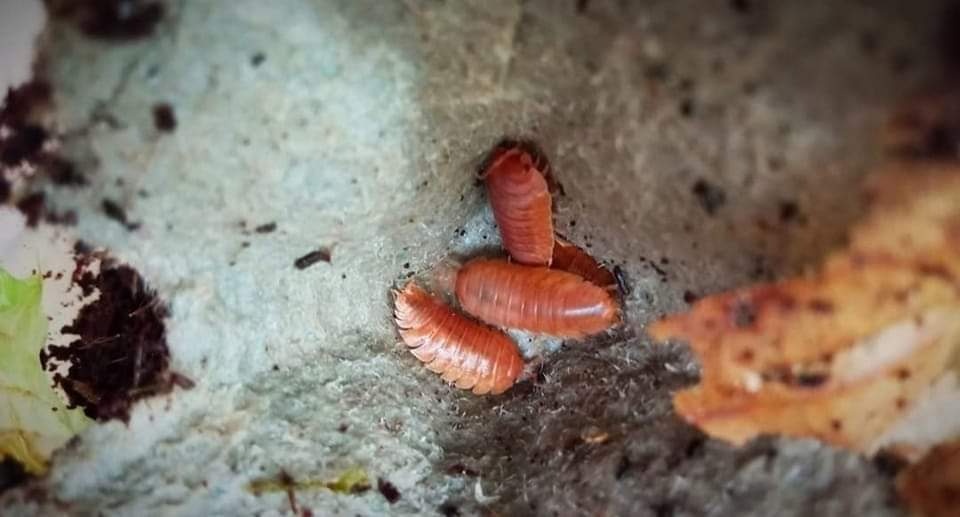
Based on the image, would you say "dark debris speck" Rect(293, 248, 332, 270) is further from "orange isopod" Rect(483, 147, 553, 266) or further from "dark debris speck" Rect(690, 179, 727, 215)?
"dark debris speck" Rect(690, 179, 727, 215)

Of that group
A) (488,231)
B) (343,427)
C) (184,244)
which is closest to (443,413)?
(343,427)

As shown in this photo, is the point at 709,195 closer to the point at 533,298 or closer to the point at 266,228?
the point at 533,298

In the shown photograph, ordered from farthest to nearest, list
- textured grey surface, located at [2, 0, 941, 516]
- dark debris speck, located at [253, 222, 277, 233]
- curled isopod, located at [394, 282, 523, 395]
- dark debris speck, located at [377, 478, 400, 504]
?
curled isopod, located at [394, 282, 523, 395] < dark debris speck, located at [377, 478, 400, 504] < dark debris speck, located at [253, 222, 277, 233] < textured grey surface, located at [2, 0, 941, 516]

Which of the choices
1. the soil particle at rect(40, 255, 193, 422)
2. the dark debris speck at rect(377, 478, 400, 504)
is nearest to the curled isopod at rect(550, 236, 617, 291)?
the dark debris speck at rect(377, 478, 400, 504)

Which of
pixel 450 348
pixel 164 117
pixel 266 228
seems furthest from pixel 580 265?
pixel 164 117

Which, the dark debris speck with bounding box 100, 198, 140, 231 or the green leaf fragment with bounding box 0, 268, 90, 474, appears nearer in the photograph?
the dark debris speck with bounding box 100, 198, 140, 231

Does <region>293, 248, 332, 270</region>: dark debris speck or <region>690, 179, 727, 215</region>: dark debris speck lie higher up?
<region>690, 179, 727, 215</region>: dark debris speck

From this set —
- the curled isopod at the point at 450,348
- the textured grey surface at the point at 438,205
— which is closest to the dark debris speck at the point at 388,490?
the textured grey surface at the point at 438,205
